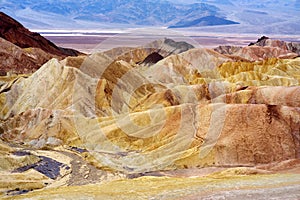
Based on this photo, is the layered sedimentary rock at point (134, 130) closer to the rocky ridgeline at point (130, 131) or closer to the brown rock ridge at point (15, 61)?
the rocky ridgeline at point (130, 131)

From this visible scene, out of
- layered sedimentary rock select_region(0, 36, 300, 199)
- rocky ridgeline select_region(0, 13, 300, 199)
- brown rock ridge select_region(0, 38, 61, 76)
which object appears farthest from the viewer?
brown rock ridge select_region(0, 38, 61, 76)

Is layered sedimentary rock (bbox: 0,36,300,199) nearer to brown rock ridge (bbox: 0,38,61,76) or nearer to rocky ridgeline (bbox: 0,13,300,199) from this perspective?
rocky ridgeline (bbox: 0,13,300,199)

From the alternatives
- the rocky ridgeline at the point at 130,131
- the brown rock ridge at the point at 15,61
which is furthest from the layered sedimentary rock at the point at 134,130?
the brown rock ridge at the point at 15,61

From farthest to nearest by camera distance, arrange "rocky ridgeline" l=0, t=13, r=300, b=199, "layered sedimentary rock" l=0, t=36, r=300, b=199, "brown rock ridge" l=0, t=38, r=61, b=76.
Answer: "brown rock ridge" l=0, t=38, r=61, b=76, "layered sedimentary rock" l=0, t=36, r=300, b=199, "rocky ridgeline" l=0, t=13, r=300, b=199

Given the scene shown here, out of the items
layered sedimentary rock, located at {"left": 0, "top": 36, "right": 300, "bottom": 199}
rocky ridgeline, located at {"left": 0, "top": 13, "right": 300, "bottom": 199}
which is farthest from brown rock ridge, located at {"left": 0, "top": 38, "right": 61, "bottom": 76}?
rocky ridgeline, located at {"left": 0, "top": 13, "right": 300, "bottom": 199}

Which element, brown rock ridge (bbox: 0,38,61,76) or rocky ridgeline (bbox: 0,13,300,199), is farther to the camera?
brown rock ridge (bbox: 0,38,61,76)

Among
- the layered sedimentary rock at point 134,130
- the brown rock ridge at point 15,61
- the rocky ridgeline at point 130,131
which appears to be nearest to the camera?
the rocky ridgeline at point 130,131
